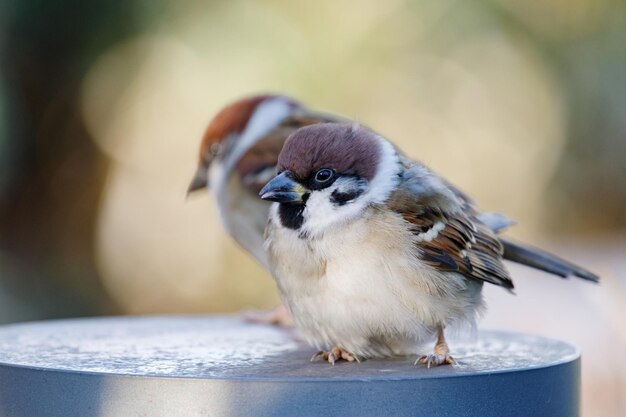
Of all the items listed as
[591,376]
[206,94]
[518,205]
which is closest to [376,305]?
[591,376]

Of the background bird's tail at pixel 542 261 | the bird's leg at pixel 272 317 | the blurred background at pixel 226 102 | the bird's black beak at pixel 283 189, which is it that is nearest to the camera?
the bird's black beak at pixel 283 189

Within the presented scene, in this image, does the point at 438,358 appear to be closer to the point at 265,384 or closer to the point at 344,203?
the point at 344,203

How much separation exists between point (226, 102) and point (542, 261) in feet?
11.6

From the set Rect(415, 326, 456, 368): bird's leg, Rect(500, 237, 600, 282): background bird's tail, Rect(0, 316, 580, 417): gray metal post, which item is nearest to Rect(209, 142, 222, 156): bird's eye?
Rect(500, 237, 600, 282): background bird's tail

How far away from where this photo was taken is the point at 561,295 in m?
4.78

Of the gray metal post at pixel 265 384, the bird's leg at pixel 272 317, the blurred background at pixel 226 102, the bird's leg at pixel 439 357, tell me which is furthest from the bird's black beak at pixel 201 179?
the blurred background at pixel 226 102

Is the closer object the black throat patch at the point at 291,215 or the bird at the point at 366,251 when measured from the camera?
the bird at the point at 366,251

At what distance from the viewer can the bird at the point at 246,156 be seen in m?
3.33

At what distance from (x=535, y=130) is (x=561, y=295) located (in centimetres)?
177

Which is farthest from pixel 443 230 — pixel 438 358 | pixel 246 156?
pixel 246 156

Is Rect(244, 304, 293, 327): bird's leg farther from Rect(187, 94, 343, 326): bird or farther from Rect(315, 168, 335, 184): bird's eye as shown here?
Rect(315, 168, 335, 184): bird's eye

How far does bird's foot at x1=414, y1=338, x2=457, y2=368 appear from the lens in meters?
1.93

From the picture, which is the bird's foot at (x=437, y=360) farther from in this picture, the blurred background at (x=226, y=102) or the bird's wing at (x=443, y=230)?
the blurred background at (x=226, y=102)

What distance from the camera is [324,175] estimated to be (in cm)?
210
